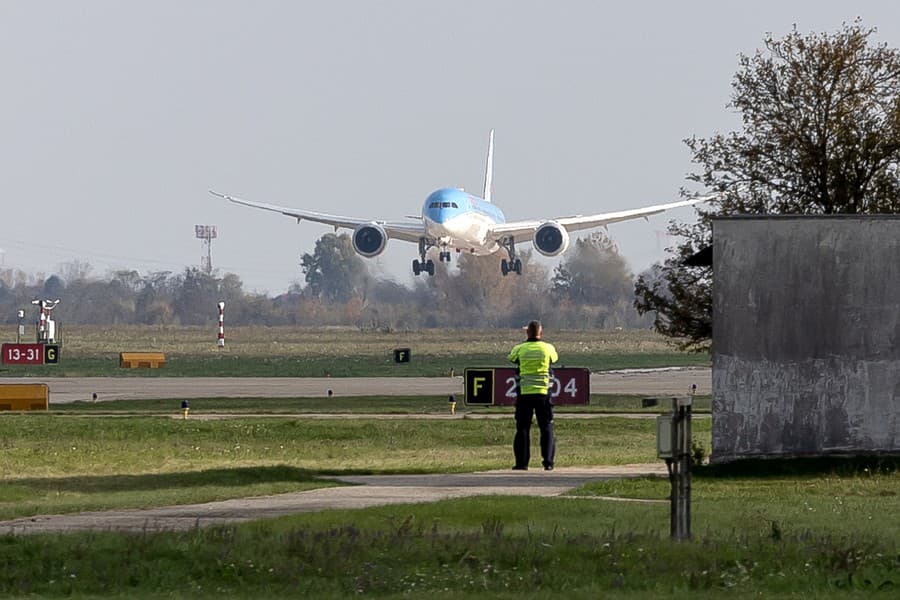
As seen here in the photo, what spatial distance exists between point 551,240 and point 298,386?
40438 millimetres

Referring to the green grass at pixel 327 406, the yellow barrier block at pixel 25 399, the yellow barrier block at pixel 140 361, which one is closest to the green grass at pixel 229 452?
the yellow barrier block at pixel 25 399

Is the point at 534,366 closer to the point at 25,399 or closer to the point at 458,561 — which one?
the point at 458,561

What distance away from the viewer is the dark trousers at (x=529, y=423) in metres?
23.5

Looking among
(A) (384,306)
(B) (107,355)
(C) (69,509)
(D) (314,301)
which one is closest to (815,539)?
(C) (69,509)

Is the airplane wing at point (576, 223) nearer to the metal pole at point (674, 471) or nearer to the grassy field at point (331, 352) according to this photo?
the grassy field at point (331, 352)

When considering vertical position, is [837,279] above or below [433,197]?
below

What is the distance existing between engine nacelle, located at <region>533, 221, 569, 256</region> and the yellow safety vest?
7302 centimetres

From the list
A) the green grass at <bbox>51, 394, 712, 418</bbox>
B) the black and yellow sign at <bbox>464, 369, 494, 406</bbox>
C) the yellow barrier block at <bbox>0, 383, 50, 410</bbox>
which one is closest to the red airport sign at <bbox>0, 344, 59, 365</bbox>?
the green grass at <bbox>51, 394, 712, 418</bbox>

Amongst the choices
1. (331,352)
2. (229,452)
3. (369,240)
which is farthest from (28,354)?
(229,452)

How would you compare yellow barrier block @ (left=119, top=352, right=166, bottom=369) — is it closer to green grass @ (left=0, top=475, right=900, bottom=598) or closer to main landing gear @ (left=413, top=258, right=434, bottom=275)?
main landing gear @ (left=413, top=258, right=434, bottom=275)

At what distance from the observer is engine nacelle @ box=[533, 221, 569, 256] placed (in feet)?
316

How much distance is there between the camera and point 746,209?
31562mm

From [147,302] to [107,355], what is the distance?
99969mm

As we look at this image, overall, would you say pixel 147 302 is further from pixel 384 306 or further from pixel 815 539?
pixel 815 539
